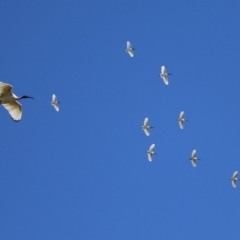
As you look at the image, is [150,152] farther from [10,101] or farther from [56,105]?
[10,101]

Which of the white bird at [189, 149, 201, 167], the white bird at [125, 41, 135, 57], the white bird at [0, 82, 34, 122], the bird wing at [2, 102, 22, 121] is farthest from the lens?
the white bird at [189, 149, 201, 167]

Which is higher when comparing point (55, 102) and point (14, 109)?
point (55, 102)

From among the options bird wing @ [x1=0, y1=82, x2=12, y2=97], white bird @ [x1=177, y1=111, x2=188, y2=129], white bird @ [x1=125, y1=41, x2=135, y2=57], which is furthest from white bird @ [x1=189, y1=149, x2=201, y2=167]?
bird wing @ [x1=0, y1=82, x2=12, y2=97]

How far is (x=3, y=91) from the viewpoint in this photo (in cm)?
3278

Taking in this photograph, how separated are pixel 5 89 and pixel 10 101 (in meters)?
0.98

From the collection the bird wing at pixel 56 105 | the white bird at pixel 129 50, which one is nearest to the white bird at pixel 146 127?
the white bird at pixel 129 50

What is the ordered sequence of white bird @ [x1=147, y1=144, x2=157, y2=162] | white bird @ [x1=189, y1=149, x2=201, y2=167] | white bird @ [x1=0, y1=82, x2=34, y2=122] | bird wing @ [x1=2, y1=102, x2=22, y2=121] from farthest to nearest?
white bird @ [x1=189, y1=149, x2=201, y2=167]
white bird @ [x1=147, y1=144, x2=157, y2=162]
bird wing @ [x1=2, y1=102, x2=22, y2=121]
white bird @ [x1=0, y1=82, x2=34, y2=122]

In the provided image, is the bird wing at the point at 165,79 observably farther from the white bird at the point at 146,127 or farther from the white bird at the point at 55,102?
the white bird at the point at 55,102

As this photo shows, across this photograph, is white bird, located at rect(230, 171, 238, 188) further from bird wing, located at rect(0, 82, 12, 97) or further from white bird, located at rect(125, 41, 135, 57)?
bird wing, located at rect(0, 82, 12, 97)

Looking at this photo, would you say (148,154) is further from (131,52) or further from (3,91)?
(3,91)

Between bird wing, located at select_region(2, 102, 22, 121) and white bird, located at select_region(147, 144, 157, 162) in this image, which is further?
white bird, located at select_region(147, 144, 157, 162)

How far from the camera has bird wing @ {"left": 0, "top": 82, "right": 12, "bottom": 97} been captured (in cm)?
3249

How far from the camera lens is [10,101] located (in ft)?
110

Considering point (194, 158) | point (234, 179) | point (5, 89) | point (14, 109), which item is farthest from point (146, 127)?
point (5, 89)
